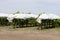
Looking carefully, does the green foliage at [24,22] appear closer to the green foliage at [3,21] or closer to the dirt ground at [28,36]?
the green foliage at [3,21]

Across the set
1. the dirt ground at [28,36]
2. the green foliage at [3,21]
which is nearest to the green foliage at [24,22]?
the green foliage at [3,21]

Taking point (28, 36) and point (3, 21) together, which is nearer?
point (28, 36)

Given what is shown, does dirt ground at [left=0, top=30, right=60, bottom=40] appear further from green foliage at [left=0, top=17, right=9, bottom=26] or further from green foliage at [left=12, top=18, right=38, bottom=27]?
green foliage at [left=0, top=17, right=9, bottom=26]

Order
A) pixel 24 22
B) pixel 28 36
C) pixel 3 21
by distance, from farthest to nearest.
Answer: pixel 3 21, pixel 24 22, pixel 28 36

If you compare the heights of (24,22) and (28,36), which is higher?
(24,22)

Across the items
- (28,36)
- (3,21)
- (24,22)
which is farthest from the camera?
(3,21)

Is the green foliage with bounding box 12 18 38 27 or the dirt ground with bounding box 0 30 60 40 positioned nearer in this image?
the dirt ground with bounding box 0 30 60 40

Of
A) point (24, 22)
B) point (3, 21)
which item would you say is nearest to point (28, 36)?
point (24, 22)

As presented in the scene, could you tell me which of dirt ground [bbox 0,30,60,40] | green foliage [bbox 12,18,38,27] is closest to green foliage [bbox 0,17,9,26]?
green foliage [bbox 12,18,38,27]

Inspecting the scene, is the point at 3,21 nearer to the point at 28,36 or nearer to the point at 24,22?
the point at 24,22

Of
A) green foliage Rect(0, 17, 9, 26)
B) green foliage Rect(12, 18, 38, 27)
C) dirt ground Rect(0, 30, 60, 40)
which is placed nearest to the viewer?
dirt ground Rect(0, 30, 60, 40)

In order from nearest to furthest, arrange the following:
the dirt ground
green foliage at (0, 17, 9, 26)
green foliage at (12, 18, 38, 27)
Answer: the dirt ground → green foliage at (12, 18, 38, 27) → green foliage at (0, 17, 9, 26)

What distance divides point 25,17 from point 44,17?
168 inches

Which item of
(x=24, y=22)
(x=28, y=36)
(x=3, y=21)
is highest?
(x=3, y=21)
